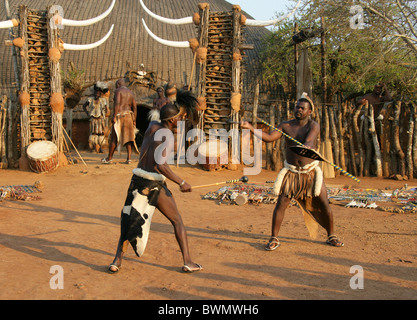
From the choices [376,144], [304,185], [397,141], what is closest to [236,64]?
[376,144]

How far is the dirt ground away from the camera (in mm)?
3695

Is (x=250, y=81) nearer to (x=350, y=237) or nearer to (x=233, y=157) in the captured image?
(x=233, y=157)

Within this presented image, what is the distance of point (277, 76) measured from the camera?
16984mm

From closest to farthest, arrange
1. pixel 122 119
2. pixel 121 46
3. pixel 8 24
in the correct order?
pixel 8 24 → pixel 122 119 → pixel 121 46

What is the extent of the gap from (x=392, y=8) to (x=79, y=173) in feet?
32.9

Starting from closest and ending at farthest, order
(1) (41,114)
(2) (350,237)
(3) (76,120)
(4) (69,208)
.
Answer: (2) (350,237), (4) (69,208), (1) (41,114), (3) (76,120)

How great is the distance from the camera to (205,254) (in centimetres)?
480

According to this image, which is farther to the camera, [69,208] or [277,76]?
[277,76]

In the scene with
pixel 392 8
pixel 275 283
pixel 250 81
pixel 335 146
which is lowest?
pixel 275 283

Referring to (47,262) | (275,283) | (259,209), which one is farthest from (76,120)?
(275,283)

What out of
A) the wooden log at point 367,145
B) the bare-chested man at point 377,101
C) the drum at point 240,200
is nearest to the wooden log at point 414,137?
the bare-chested man at point 377,101

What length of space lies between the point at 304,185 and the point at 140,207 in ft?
6.33

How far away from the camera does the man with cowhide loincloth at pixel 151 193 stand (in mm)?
4090

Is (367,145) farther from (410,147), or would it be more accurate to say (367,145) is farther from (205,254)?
(205,254)
